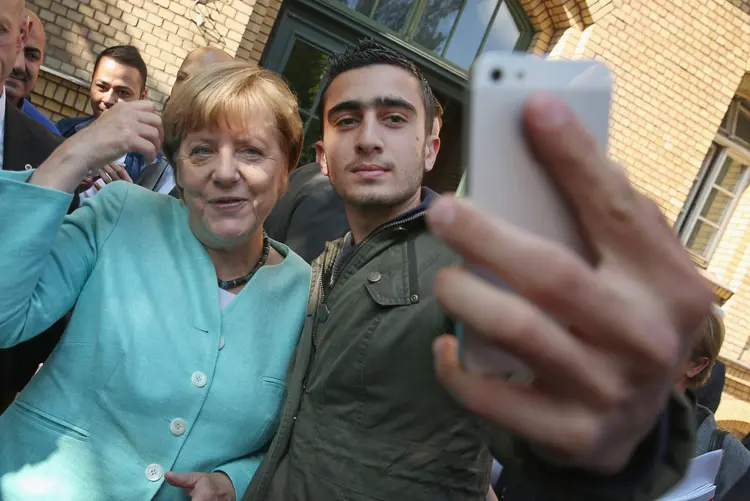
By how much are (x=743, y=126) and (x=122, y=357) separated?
28.6 feet

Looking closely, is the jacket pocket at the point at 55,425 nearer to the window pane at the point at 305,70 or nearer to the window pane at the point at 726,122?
the window pane at the point at 305,70

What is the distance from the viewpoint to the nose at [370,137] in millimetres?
1576

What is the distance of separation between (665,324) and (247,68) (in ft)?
4.92

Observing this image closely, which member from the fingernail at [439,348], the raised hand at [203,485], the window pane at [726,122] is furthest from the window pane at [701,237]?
the fingernail at [439,348]

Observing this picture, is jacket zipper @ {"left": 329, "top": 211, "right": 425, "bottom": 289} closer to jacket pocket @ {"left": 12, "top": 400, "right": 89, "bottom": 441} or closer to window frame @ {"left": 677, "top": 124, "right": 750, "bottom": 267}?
jacket pocket @ {"left": 12, "top": 400, "right": 89, "bottom": 441}

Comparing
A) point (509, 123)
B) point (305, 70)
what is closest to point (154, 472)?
point (509, 123)

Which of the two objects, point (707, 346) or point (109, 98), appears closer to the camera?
point (707, 346)

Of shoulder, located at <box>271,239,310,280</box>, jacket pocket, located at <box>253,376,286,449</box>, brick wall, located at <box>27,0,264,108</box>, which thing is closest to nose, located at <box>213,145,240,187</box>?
shoulder, located at <box>271,239,310,280</box>

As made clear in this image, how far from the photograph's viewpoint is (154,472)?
1.31 meters

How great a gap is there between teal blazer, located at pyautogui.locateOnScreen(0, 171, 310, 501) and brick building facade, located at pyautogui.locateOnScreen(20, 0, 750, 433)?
12.3 feet

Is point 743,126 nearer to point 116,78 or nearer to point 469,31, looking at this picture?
point 469,31

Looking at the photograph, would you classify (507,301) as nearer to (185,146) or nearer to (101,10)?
(185,146)

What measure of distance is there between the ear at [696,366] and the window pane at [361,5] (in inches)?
181

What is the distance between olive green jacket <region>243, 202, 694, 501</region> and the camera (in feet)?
3.88
